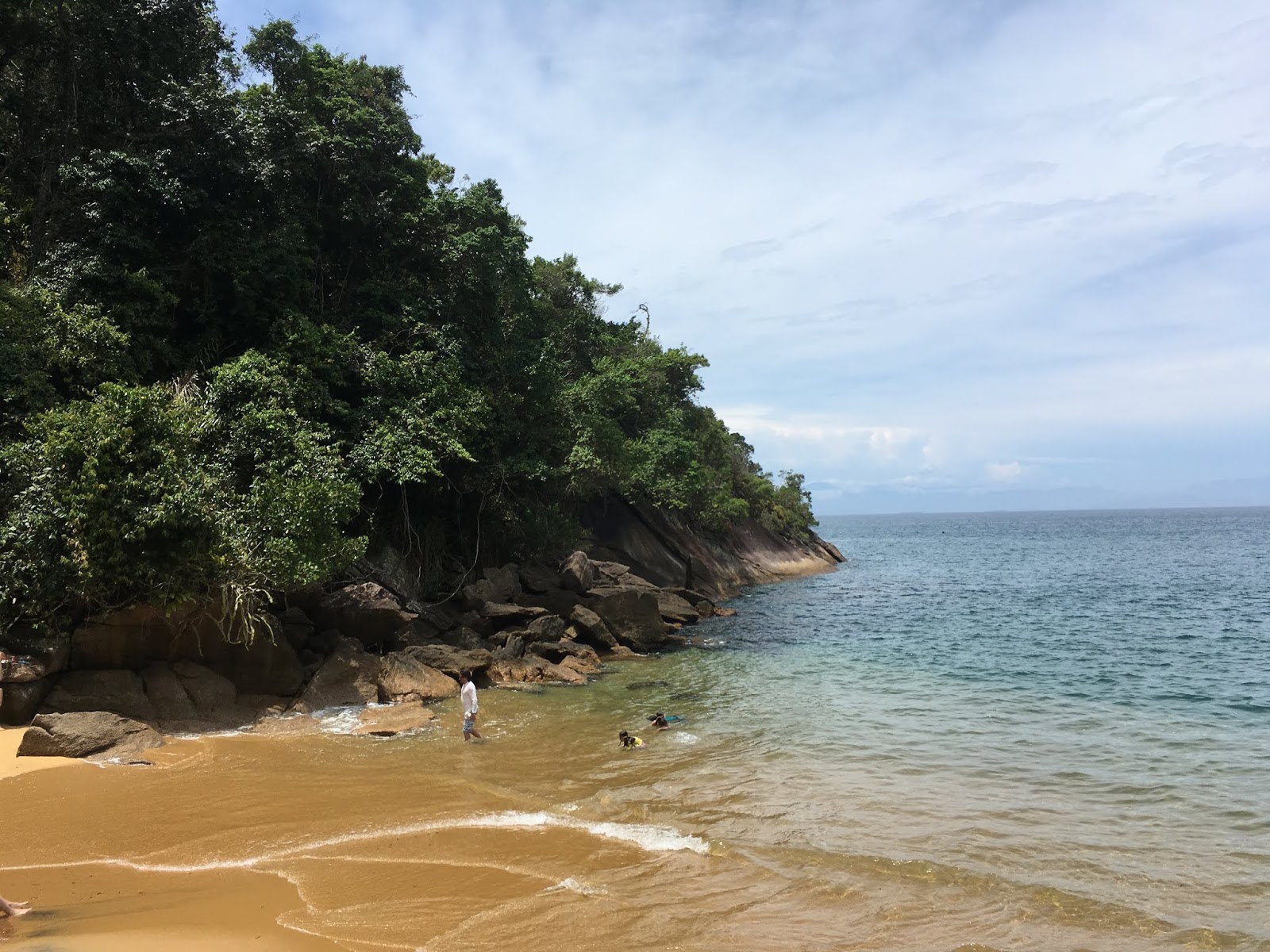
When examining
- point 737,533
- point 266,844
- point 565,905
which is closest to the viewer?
point 565,905

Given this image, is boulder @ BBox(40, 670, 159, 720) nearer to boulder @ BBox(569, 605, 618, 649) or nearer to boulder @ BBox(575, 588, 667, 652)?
boulder @ BBox(569, 605, 618, 649)

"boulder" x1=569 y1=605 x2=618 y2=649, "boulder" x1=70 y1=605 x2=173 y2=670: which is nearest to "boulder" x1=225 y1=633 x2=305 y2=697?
"boulder" x1=70 y1=605 x2=173 y2=670

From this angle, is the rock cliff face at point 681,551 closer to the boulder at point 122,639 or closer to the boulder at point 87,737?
the boulder at point 122,639

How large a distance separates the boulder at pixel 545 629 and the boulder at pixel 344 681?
4939 millimetres

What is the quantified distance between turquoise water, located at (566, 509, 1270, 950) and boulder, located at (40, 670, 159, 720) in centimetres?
837

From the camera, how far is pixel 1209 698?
16.8 m

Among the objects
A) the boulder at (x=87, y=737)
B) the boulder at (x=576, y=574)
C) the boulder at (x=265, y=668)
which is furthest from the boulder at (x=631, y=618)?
the boulder at (x=87, y=737)

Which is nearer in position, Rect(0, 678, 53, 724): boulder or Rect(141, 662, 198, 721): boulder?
Rect(0, 678, 53, 724): boulder

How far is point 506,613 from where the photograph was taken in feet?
70.5

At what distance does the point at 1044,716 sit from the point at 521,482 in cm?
1550

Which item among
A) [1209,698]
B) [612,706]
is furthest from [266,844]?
[1209,698]

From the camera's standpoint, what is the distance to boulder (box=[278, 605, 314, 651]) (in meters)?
16.3

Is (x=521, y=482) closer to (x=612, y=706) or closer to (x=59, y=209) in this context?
(x=612, y=706)

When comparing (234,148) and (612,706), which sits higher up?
(234,148)
